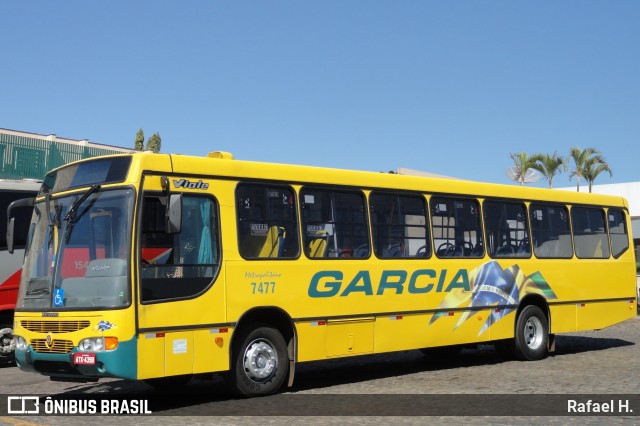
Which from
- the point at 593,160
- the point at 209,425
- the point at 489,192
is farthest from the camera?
the point at 593,160

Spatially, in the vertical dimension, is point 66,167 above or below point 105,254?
above

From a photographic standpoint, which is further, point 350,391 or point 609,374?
point 609,374

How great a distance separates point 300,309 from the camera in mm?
11711

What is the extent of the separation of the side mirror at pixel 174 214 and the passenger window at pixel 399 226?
3706 mm

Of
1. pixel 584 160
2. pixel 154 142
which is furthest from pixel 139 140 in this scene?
pixel 584 160

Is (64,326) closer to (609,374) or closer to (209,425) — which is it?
(209,425)

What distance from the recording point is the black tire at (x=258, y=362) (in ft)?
35.9

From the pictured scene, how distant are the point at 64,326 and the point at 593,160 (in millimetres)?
44201

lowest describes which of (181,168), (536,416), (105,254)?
(536,416)

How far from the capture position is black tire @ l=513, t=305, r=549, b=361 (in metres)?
15.4

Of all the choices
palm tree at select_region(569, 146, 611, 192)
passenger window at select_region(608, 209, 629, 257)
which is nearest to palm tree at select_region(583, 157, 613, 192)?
palm tree at select_region(569, 146, 611, 192)

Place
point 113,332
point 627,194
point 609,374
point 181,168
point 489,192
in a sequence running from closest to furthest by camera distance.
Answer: point 113,332, point 181,168, point 609,374, point 489,192, point 627,194

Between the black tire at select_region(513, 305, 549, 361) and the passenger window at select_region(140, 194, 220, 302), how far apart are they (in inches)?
263

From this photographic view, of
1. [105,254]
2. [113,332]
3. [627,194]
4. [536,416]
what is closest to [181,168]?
[105,254]
